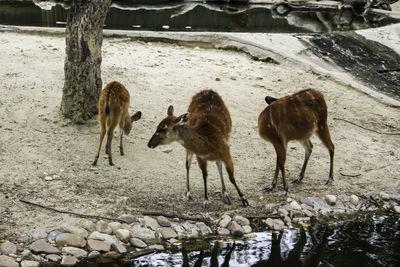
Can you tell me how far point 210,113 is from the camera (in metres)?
5.88

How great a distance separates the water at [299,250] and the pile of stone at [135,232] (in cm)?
13

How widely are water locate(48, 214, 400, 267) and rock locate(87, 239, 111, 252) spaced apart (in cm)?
18

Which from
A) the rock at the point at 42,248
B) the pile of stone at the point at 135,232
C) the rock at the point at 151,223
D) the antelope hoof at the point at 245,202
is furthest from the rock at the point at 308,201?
the rock at the point at 42,248

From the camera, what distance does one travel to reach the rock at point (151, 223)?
5.21 metres

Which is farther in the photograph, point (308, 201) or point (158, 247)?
point (308, 201)

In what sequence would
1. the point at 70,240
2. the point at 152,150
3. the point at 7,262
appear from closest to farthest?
the point at 7,262, the point at 70,240, the point at 152,150

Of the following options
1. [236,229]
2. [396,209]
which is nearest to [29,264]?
[236,229]

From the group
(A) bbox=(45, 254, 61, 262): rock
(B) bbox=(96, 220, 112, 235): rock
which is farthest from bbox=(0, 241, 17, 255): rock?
(B) bbox=(96, 220, 112, 235): rock

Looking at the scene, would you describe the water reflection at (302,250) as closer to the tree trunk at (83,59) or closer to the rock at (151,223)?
the rock at (151,223)

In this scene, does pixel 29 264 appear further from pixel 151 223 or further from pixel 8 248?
pixel 151 223

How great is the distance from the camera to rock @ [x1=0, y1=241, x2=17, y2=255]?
454 centimetres

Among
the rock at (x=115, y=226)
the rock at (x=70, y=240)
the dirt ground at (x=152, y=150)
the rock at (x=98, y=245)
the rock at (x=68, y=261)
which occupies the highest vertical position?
the dirt ground at (x=152, y=150)

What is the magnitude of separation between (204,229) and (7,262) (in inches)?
76.5

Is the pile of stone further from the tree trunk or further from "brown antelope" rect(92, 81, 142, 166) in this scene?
the tree trunk
